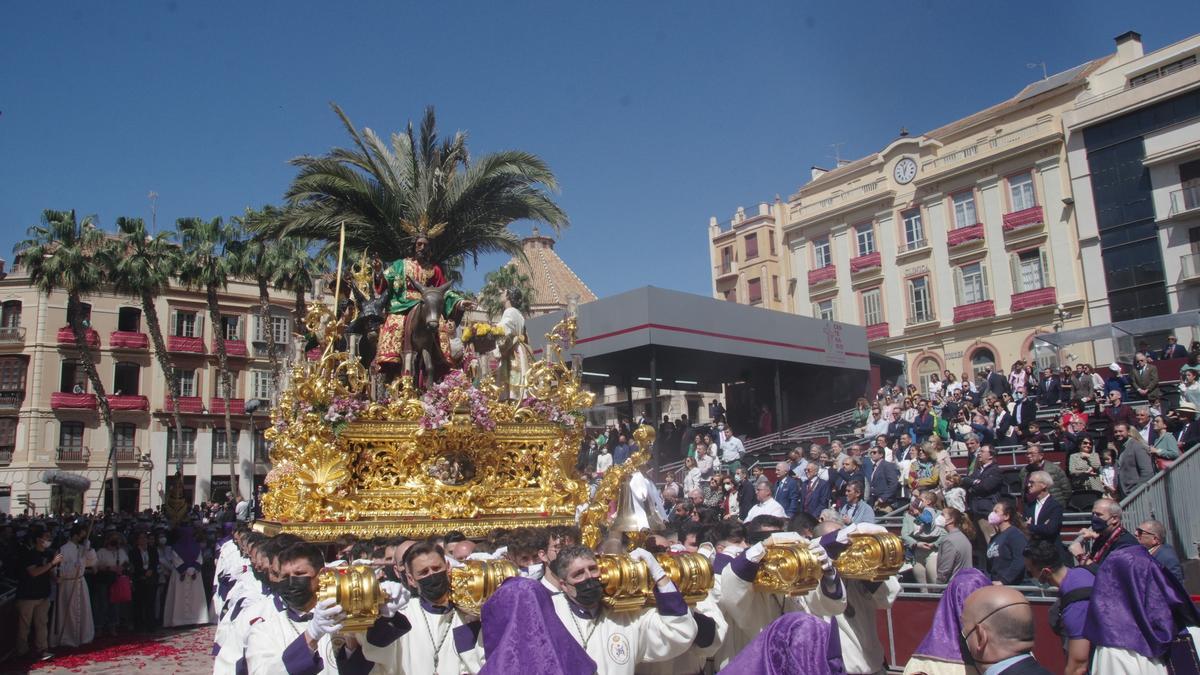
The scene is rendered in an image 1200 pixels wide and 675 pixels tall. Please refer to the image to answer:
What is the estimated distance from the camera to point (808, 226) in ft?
148

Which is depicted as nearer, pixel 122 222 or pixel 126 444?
pixel 122 222

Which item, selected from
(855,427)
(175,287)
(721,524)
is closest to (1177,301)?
(855,427)

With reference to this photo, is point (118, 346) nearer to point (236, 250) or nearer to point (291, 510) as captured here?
point (236, 250)

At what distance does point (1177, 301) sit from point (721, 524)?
Result: 32.5 metres

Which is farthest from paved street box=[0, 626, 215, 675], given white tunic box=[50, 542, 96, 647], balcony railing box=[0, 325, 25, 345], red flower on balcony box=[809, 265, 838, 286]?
red flower on balcony box=[809, 265, 838, 286]

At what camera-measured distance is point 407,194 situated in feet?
37.8

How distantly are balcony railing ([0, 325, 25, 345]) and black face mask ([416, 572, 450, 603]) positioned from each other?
46482mm

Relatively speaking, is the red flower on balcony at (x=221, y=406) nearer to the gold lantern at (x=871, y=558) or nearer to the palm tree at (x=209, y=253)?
the palm tree at (x=209, y=253)

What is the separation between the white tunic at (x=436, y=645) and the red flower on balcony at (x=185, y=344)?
45363 mm

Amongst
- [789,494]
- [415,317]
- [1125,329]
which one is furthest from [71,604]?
[1125,329]

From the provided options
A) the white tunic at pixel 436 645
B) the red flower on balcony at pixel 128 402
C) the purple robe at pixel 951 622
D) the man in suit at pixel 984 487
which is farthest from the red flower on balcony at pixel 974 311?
the red flower on balcony at pixel 128 402

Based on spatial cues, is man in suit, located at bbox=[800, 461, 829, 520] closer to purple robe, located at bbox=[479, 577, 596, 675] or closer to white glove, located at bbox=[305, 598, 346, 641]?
purple robe, located at bbox=[479, 577, 596, 675]

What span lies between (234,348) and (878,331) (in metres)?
32.2

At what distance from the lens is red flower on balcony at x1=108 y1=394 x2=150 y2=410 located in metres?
43.3
